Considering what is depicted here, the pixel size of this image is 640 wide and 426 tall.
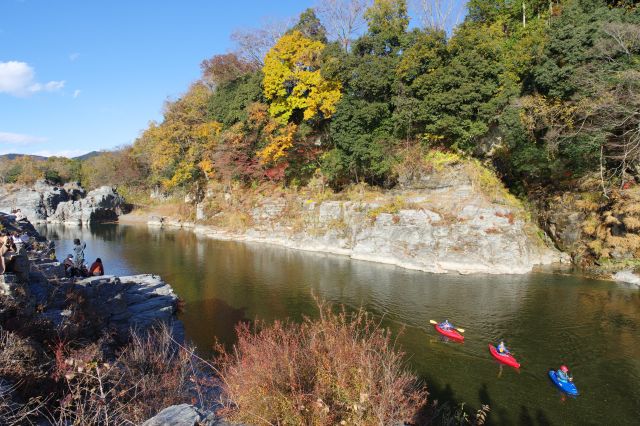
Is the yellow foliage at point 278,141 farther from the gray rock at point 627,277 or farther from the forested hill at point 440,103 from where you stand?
the gray rock at point 627,277

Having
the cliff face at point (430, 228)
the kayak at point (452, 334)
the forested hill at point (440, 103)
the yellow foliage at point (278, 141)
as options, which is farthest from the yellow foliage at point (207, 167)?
the kayak at point (452, 334)

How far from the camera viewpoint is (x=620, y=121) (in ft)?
71.2

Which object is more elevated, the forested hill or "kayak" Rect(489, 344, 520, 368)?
the forested hill

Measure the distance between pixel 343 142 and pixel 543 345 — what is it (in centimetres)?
2196

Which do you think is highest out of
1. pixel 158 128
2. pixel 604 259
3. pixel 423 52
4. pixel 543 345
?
pixel 423 52

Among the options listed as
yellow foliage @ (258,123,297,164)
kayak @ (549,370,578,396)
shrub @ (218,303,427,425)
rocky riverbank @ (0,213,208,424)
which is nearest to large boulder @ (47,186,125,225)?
yellow foliage @ (258,123,297,164)

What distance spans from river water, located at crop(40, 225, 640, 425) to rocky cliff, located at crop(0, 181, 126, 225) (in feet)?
94.7

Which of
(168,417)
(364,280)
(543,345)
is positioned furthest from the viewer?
(364,280)

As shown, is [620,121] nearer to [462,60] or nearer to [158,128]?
[462,60]

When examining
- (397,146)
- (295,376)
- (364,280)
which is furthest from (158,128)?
(295,376)

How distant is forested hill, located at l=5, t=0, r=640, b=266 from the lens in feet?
76.2

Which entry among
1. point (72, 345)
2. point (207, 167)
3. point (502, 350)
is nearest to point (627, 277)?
point (502, 350)

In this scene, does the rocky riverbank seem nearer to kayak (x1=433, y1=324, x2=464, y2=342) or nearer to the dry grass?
the dry grass

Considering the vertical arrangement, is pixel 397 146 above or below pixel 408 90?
below
